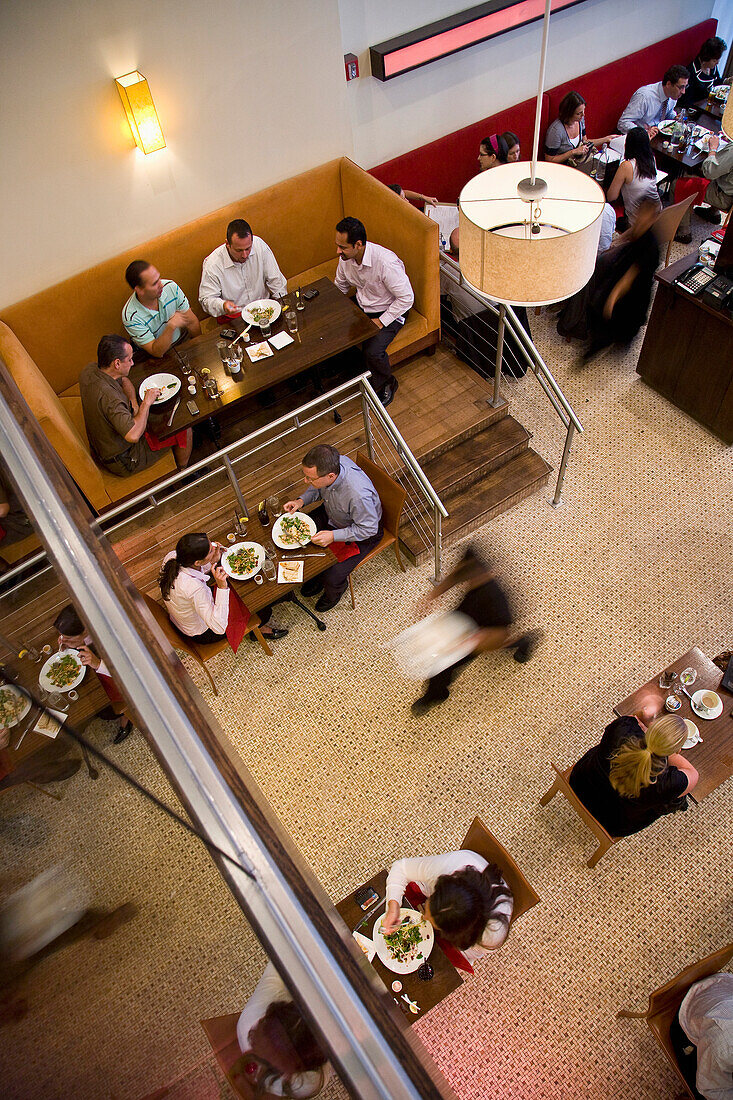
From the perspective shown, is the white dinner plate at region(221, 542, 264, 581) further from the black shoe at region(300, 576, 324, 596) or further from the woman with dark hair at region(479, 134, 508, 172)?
the woman with dark hair at region(479, 134, 508, 172)

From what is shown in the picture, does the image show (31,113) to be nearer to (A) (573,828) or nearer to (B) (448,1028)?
(A) (573,828)

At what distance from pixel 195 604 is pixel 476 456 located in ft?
7.88

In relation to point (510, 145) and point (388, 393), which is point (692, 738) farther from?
point (510, 145)

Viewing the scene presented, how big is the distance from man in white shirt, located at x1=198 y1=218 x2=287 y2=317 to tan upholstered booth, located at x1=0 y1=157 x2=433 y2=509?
251 millimetres

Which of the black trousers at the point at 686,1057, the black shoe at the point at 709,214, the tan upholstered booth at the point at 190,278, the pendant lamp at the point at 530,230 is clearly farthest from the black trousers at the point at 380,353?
the black trousers at the point at 686,1057

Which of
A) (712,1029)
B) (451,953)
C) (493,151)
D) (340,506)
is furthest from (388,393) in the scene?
(712,1029)

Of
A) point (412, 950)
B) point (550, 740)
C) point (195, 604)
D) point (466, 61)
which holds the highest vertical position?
point (466, 61)

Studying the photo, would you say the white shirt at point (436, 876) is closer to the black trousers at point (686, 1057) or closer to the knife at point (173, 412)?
the black trousers at point (686, 1057)

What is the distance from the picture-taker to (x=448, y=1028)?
11.1 feet

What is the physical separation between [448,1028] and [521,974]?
42 centimetres

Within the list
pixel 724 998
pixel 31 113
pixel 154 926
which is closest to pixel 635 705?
pixel 724 998

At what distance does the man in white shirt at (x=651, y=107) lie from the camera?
683 cm

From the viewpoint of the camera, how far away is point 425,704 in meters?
4.30

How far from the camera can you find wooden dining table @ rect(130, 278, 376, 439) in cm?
465
